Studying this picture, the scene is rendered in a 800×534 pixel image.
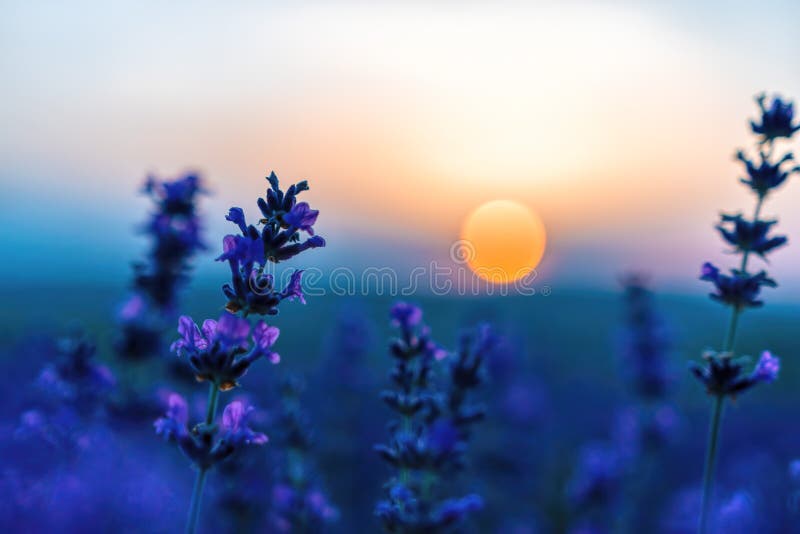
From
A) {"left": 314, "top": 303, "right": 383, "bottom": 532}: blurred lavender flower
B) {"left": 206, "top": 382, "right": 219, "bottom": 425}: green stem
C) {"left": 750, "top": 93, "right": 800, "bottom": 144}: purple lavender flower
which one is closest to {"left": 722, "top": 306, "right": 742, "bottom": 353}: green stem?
{"left": 750, "top": 93, "right": 800, "bottom": 144}: purple lavender flower

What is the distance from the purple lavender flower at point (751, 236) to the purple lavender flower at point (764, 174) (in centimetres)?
17

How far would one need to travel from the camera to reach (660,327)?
8492 mm

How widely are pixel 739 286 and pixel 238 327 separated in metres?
2.49

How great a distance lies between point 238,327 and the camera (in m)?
2.58

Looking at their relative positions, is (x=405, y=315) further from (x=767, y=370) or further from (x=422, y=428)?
(x=767, y=370)

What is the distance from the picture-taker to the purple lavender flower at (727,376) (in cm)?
335

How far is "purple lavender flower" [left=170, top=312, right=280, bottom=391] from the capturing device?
2.58 meters

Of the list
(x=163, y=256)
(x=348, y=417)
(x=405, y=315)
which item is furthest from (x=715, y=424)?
(x=348, y=417)

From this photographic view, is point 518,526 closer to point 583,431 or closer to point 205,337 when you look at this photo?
point 205,337

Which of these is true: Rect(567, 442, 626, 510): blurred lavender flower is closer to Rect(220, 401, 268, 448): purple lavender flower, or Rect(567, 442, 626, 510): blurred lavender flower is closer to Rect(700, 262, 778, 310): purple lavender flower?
Rect(700, 262, 778, 310): purple lavender flower

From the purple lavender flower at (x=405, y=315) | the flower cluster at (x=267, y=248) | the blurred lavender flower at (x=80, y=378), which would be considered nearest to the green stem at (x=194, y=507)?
the flower cluster at (x=267, y=248)

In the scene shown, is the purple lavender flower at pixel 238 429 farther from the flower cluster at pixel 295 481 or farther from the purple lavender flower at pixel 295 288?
the flower cluster at pixel 295 481

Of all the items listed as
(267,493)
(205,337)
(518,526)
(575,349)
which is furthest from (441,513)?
(575,349)

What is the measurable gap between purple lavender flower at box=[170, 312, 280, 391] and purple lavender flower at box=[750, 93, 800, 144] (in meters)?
2.76
